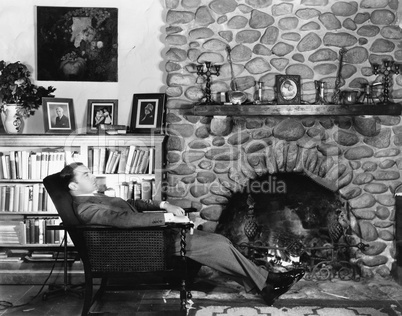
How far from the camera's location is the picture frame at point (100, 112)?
496cm

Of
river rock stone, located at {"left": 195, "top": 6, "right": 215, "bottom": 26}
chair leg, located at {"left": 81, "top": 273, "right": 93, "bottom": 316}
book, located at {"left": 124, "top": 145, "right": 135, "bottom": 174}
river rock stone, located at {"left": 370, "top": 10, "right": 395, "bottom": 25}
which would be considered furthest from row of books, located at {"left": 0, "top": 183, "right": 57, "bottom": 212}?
river rock stone, located at {"left": 370, "top": 10, "right": 395, "bottom": 25}

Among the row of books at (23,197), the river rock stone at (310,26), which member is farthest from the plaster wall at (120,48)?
the river rock stone at (310,26)

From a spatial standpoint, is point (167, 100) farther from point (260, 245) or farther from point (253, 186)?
point (260, 245)

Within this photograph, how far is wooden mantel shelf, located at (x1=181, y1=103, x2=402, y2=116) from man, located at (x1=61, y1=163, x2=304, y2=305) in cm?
95

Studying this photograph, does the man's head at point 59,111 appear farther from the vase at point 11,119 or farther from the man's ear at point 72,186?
the man's ear at point 72,186

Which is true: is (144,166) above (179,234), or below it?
above

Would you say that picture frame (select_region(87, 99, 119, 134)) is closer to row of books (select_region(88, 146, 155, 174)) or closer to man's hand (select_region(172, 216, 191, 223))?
row of books (select_region(88, 146, 155, 174))

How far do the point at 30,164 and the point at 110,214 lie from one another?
1.31 m

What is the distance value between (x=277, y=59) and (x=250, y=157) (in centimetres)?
83

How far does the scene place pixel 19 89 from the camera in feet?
15.5

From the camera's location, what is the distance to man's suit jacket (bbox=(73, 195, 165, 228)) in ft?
12.3

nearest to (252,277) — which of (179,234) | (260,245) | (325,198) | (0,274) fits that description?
(179,234)

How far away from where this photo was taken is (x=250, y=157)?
4.88 metres

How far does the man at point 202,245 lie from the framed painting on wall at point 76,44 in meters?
1.18
